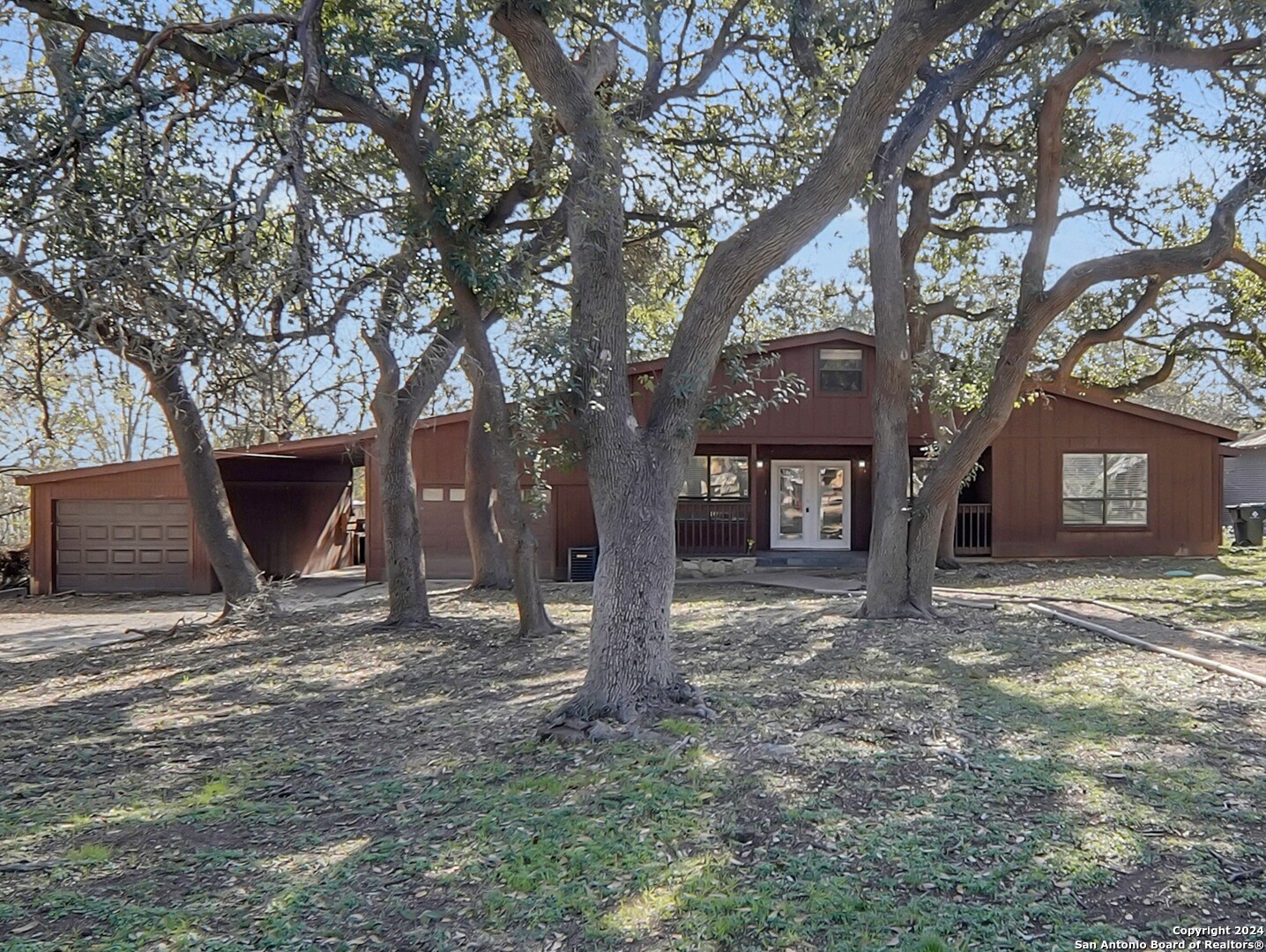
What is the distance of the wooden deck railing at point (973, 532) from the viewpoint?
58.6 ft

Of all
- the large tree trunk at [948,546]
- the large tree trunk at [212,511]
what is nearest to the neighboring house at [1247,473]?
the large tree trunk at [948,546]

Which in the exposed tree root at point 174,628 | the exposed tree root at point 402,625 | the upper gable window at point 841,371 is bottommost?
the exposed tree root at point 174,628

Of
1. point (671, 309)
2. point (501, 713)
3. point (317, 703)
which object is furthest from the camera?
point (671, 309)

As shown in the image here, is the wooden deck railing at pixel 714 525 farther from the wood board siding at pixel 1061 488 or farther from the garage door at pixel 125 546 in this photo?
the garage door at pixel 125 546

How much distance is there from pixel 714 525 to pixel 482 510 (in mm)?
5597

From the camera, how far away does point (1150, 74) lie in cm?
1038

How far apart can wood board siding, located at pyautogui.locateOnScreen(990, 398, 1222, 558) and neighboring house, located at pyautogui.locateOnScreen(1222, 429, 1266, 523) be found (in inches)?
359

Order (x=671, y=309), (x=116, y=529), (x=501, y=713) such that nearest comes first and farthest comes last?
(x=501, y=713), (x=671, y=309), (x=116, y=529)

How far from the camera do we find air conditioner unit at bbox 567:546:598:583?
16.2 meters

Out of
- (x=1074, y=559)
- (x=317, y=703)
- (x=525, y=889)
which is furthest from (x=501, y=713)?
(x=1074, y=559)

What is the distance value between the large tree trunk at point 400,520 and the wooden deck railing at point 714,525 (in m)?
7.43

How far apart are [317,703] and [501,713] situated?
187 cm

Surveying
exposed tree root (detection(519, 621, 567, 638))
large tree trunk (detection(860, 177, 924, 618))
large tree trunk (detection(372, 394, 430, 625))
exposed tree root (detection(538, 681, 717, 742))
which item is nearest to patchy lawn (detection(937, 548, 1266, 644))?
large tree trunk (detection(860, 177, 924, 618))

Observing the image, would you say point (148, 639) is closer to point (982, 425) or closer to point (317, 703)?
point (317, 703)
